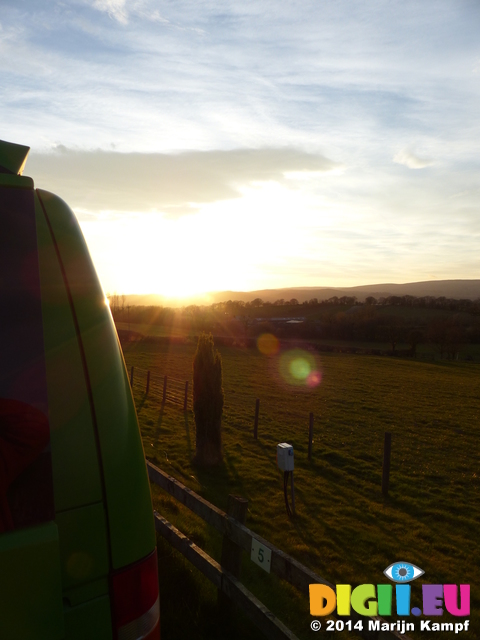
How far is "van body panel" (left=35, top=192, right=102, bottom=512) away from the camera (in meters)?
1.57

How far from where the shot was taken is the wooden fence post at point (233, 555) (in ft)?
12.4

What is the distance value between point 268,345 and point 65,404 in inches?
2037

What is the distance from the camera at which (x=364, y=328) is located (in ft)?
212

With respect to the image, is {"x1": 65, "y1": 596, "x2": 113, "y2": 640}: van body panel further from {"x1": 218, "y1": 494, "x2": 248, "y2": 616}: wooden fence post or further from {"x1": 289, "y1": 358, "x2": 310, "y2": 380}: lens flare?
{"x1": 289, "y1": 358, "x2": 310, "y2": 380}: lens flare

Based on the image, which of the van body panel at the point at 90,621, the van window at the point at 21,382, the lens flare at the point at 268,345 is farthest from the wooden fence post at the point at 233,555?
the lens flare at the point at 268,345

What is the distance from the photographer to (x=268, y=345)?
53156 millimetres

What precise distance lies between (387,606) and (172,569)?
96.7 inches

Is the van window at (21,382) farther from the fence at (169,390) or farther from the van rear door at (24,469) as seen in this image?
the fence at (169,390)

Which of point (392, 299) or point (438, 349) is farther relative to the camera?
point (392, 299)

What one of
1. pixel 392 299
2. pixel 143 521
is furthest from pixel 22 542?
pixel 392 299

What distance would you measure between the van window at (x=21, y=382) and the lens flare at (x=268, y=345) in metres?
44.6

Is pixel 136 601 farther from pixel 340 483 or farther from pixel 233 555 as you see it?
pixel 340 483

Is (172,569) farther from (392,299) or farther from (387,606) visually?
(392,299)
